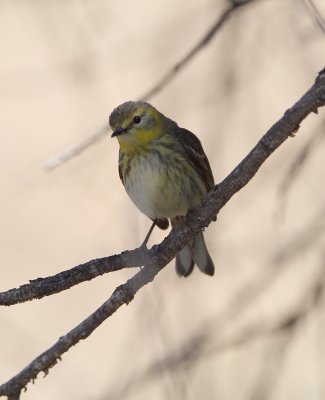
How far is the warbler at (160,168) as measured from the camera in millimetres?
4707

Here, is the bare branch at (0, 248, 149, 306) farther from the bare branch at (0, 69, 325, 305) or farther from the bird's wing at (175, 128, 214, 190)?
the bird's wing at (175, 128, 214, 190)

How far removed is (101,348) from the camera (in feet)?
21.1

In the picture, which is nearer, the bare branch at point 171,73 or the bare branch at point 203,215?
the bare branch at point 203,215

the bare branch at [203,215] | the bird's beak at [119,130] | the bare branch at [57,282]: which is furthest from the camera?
the bird's beak at [119,130]

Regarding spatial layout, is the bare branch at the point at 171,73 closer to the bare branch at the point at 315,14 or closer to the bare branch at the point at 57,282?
the bare branch at the point at 315,14

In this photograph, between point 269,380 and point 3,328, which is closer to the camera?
point 269,380

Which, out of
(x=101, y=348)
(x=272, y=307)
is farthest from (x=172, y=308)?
(x=101, y=348)

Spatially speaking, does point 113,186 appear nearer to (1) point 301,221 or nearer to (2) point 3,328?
(1) point 301,221

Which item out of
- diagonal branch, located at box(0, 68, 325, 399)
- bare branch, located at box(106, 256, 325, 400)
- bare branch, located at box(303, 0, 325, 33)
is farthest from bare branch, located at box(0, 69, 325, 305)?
bare branch, located at box(303, 0, 325, 33)

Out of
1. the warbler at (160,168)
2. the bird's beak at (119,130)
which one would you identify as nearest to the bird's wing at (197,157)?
the warbler at (160,168)

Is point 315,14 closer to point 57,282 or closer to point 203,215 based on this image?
point 203,215

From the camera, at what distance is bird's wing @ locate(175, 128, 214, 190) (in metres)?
4.84

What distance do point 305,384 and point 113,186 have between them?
193cm

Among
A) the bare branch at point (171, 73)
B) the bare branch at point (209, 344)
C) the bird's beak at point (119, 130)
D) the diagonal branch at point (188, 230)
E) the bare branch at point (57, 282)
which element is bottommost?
the bare branch at point (209, 344)
